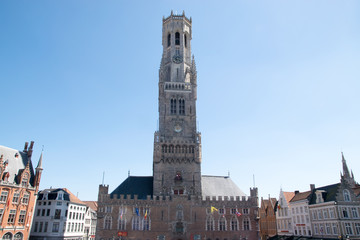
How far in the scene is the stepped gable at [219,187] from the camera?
58.6 m

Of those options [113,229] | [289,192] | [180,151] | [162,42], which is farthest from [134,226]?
[162,42]

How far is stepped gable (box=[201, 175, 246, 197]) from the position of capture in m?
58.6

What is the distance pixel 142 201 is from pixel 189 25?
48890 mm

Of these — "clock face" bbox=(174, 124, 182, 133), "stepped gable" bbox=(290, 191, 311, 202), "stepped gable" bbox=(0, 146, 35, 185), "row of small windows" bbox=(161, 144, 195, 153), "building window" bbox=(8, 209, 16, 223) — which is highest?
"clock face" bbox=(174, 124, 182, 133)

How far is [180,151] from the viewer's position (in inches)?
2327

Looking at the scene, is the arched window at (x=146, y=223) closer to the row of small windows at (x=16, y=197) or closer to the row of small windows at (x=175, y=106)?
the row of small windows at (x=16, y=197)

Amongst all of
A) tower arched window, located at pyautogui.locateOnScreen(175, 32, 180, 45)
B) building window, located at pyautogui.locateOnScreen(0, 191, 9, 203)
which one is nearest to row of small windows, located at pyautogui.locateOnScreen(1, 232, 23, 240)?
building window, located at pyautogui.locateOnScreen(0, 191, 9, 203)

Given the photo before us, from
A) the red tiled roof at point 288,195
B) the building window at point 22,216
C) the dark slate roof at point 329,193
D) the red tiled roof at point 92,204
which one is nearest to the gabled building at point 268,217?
the red tiled roof at point 288,195

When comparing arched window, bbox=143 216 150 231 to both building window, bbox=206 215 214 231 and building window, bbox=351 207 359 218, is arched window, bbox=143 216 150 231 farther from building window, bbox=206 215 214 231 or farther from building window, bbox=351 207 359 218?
building window, bbox=351 207 359 218

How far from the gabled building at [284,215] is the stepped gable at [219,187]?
34.3 ft

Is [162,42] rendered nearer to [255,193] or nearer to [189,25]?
[189,25]

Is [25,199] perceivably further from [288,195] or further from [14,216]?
[288,195]

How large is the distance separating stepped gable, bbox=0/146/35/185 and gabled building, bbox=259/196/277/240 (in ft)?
188

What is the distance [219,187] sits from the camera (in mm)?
60469
